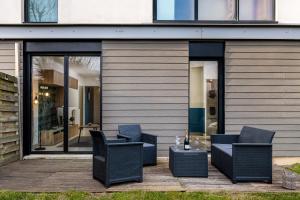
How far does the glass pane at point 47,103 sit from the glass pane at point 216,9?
3.49m

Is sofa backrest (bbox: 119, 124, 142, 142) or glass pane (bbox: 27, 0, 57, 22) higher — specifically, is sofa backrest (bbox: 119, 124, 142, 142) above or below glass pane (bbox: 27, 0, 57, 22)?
below

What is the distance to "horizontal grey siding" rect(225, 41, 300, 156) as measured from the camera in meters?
7.35

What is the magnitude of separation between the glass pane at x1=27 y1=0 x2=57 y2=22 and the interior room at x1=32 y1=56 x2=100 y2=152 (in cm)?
89

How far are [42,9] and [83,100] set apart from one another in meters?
2.34

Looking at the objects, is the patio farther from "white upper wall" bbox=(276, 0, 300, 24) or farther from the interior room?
"white upper wall" bbox=(276, 0, 300, 24)

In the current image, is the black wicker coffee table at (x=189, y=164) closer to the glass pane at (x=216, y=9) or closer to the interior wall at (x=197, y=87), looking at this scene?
the interior wall at (x=197, y=87)

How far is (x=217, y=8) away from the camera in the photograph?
746 centimetres

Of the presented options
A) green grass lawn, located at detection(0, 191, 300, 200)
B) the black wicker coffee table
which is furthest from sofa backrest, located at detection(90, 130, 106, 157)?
the black wicker coffee table

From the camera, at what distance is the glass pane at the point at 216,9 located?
7438mm

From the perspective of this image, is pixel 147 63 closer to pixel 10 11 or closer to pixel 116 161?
pixel 116 161

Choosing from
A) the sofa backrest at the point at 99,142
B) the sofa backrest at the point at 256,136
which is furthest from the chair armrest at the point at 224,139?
the sofa backrest at the point at 99,142

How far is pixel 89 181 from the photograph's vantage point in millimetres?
→ 5148

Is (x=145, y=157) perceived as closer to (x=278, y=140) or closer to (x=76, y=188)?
(x=76, y=188)

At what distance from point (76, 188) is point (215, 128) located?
3.99m
